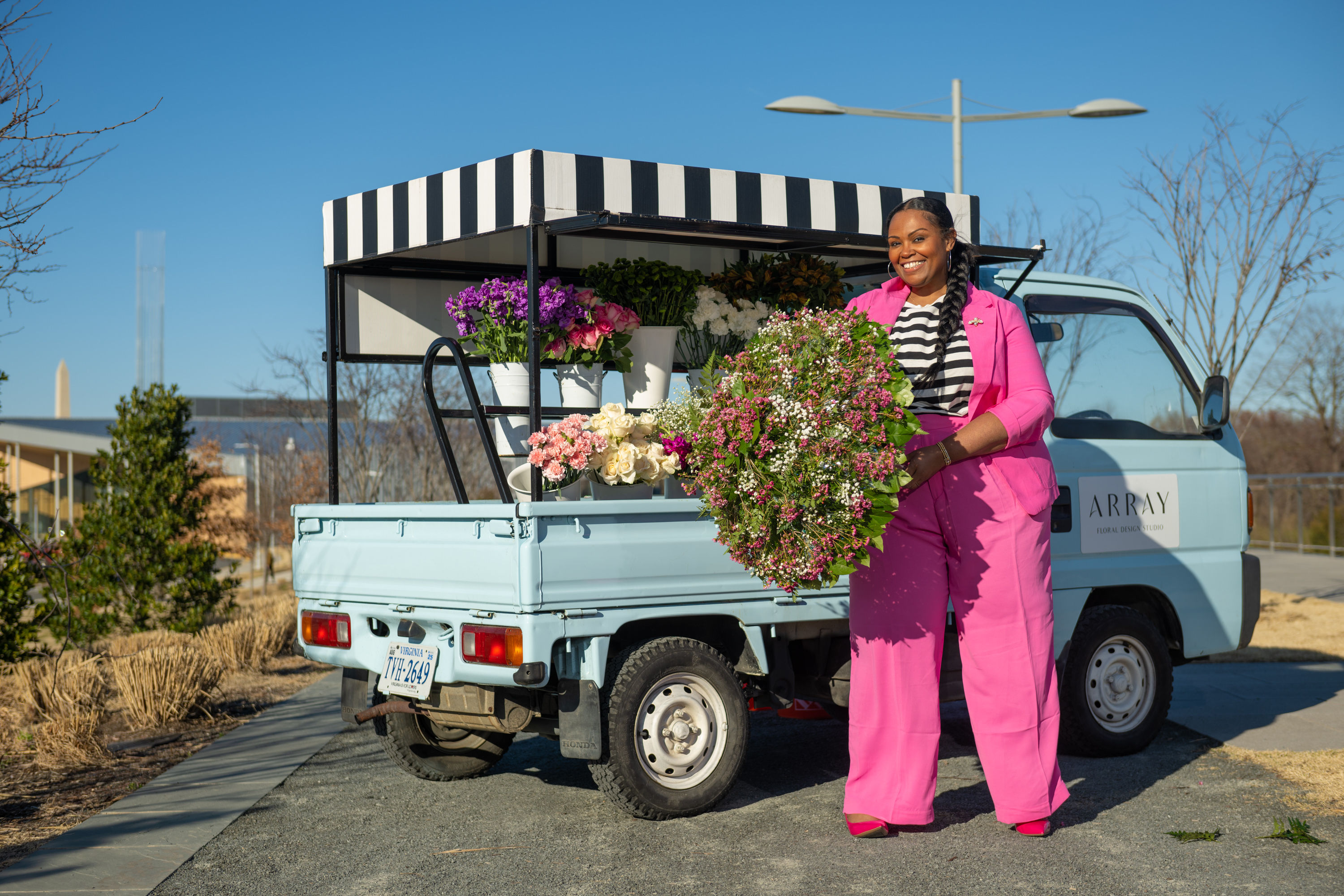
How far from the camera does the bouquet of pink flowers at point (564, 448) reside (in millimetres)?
4754

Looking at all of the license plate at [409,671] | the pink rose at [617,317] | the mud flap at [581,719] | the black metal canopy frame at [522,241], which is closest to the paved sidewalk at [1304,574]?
the black metal canopy frame at [522,241]

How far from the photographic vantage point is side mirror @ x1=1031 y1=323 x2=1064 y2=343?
5.91 metres

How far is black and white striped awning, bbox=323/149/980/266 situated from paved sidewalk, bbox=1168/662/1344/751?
2.83 meters

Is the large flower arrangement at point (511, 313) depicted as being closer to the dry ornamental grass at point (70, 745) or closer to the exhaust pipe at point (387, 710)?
the exhaust pipe at point (387, 710)

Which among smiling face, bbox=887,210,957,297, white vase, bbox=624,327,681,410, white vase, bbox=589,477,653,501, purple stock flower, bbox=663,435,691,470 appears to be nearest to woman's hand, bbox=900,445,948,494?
smiling face, bbox=887,210,957,297

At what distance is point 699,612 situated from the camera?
4688mm

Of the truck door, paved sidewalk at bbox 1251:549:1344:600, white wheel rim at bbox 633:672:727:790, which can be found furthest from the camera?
paved sidewalk at bbox 1251:549:1344:600

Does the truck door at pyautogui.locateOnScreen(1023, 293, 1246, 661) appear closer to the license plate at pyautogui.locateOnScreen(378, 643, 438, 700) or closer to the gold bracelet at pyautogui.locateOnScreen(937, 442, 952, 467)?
the gold bracelet at pyautogui.locateOnScreen(937, 442, 952, 467)

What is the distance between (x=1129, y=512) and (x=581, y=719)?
297cm

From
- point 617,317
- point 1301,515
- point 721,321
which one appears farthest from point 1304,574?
point 617,317

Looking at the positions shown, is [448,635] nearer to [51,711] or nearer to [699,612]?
[699,612]

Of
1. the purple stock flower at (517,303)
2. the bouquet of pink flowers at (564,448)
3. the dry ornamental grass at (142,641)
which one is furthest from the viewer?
the dry ornamental grass at (142,641)

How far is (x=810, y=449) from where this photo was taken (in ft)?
12.2

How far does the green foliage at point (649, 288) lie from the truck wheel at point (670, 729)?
6.68ft
